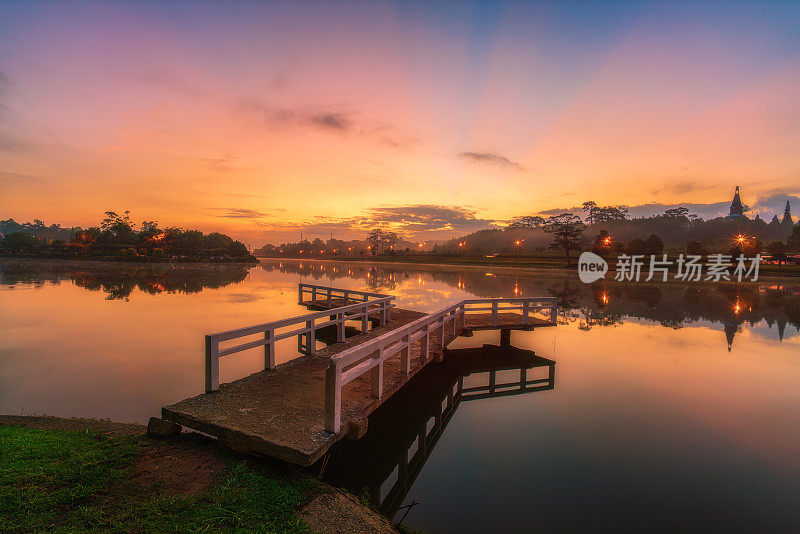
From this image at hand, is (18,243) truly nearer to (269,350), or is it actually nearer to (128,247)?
(128,247)

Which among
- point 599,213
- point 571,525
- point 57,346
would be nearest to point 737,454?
point 571,525

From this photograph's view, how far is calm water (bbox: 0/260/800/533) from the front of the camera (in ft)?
18.5

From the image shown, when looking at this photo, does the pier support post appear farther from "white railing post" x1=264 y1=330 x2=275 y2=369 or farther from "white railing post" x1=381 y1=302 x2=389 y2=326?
"white railing post" x1=264 y1=330 x2=275 y2=369

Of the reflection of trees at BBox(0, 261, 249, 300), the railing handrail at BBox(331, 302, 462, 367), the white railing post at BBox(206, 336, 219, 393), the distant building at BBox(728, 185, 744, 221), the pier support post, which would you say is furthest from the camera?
the distant building at BBox(728, 185, 744, 221)

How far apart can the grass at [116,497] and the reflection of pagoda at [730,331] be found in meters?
18.0

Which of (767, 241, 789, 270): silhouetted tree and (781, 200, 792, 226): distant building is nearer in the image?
(767, 241, 789, 270): silhouetted tree

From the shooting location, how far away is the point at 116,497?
13.6 ft

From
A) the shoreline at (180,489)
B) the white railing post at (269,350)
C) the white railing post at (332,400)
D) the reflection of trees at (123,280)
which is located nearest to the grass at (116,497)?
the shoreline at (180,489)

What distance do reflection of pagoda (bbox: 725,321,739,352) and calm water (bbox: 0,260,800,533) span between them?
0.21 m

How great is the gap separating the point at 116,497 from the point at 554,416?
8893 mm

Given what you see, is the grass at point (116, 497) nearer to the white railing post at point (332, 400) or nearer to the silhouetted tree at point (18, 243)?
the white railing post at point (332, 400)

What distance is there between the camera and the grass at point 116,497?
3.73 metres

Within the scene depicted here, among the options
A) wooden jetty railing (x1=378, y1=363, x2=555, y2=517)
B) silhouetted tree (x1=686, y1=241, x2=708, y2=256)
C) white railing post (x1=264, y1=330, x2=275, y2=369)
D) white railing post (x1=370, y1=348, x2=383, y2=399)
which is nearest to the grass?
wooden jetty railing (x1=378, y1=363, x2=555, y2=517)

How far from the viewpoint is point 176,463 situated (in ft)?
16.4
